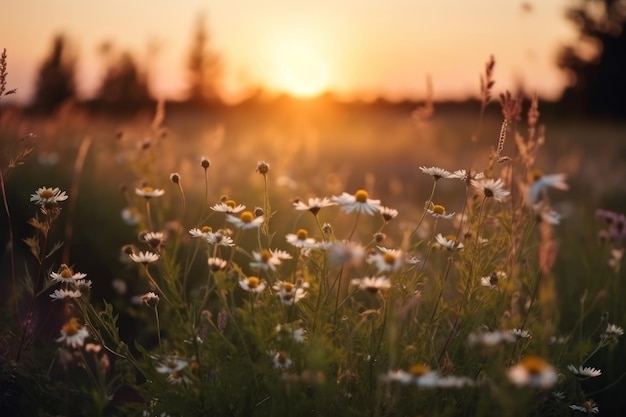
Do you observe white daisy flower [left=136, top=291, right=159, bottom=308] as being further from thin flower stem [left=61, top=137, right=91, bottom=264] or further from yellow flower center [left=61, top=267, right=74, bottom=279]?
thin flower stem [left=61, top=137, right=91, bottom=264]

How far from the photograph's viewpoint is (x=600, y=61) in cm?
2389

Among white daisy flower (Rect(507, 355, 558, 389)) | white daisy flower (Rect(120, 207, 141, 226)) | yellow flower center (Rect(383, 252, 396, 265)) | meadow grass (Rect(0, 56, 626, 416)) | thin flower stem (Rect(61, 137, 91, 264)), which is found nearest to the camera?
white daisy flower (Rect(507, 355, 558, 389))

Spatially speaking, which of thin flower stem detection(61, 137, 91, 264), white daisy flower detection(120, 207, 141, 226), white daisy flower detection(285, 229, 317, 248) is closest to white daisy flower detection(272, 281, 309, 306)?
white daisy flower detection(285, 229, 317, 248)

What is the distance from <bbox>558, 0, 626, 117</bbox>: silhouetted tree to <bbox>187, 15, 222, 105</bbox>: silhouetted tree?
21.1m

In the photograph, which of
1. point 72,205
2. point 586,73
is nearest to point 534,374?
point 72,205

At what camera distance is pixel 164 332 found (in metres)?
3.30

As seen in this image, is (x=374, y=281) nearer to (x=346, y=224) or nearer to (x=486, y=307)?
(x=486, y=307)

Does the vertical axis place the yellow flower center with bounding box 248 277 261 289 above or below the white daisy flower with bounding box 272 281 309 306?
above

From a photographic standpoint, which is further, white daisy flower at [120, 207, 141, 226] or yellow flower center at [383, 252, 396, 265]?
white daisy flower at [120, 207, 141, 226]

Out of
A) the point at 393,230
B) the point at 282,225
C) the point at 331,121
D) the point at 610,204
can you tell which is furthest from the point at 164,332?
the point at 331,121

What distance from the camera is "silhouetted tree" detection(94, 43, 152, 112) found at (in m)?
24.4

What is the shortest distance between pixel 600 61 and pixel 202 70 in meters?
24.8

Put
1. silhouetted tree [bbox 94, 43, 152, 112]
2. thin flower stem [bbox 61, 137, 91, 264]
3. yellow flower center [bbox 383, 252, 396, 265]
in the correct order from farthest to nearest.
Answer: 1. silhouetted tree [bbox 94, 43, 152, 112]
2. thin flower stem [bbox 61, 137, 91, 264]
3. yellow flower center [bbox 383, 252, 396, 265]

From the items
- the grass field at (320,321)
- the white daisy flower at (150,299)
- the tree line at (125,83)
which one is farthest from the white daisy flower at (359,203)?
the tree line at (125,83)
